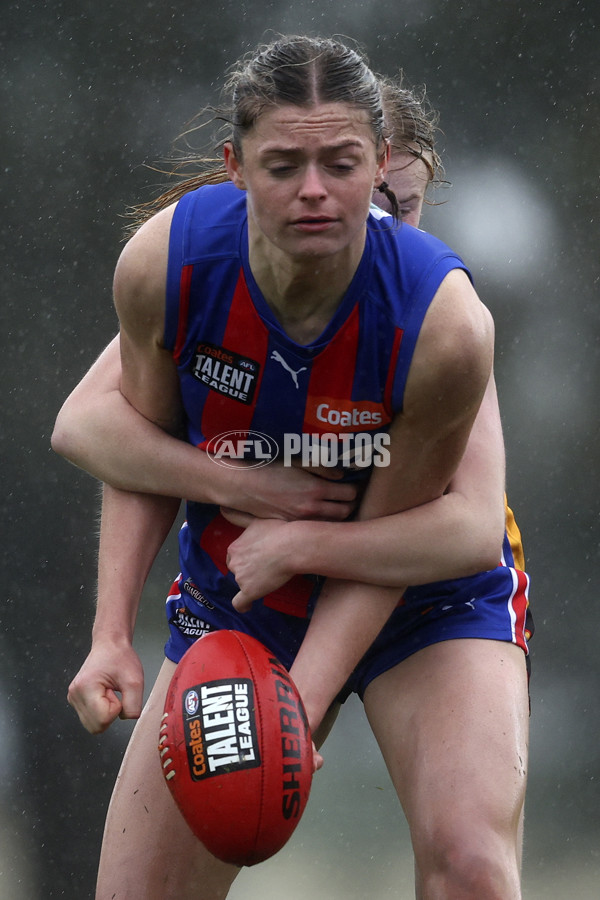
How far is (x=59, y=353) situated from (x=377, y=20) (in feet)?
4.48

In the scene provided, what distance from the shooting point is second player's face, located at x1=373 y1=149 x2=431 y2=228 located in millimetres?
1996

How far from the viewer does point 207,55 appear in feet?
11.6

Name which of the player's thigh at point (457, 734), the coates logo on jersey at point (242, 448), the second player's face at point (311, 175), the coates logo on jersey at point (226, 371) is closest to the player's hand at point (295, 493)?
the coates logo on jersey at point (242, 448)

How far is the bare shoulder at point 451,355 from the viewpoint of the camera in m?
1.47

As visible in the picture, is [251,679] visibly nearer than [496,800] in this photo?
Yes

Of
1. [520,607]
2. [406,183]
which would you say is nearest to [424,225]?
[406,183]

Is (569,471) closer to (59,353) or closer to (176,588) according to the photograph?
(59,353)

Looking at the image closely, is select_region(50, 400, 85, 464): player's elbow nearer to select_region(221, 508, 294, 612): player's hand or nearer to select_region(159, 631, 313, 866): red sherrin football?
select_region(221, 508, 294, 612): player's hand

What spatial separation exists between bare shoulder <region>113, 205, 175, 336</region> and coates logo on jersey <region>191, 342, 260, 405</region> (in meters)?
0.07

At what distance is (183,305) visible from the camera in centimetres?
157

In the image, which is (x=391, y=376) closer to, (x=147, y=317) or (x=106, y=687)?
(x=147, y=317)

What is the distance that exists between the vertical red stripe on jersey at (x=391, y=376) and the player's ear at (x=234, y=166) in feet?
0.90

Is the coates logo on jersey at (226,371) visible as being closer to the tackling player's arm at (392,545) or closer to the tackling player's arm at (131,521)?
the tackling player's arm at (131,521)

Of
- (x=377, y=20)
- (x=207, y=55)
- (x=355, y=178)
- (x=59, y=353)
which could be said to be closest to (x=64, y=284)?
(x=59, y=353)
